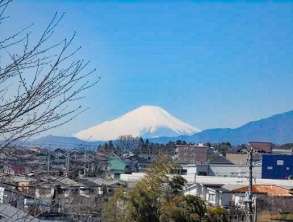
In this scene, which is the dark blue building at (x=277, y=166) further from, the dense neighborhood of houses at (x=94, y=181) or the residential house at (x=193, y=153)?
the residential house at (x=193, y=153)

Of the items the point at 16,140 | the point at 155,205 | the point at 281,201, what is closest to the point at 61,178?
the point at 16,140

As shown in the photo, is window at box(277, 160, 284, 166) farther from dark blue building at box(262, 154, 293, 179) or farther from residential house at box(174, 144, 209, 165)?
residential house at box(174, 144, 209, 165)

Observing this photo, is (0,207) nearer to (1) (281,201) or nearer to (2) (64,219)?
(2) (64,219)

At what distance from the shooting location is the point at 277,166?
46094mm

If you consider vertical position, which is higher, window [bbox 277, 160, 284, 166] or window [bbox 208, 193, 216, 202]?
window [bbox 277, 160, 284, 166]

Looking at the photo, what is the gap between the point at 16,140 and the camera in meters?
3.09

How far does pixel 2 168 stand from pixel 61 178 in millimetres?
649

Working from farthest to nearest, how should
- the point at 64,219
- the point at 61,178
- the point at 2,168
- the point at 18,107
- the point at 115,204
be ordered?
the point at 115,204
the point at 64,219
the point at 61,178
the point at 2,168
the point at 18,107

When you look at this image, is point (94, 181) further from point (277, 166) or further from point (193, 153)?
point (193, 153)

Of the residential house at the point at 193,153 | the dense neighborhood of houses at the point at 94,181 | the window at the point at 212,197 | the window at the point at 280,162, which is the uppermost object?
the residential house at the point at 193,153

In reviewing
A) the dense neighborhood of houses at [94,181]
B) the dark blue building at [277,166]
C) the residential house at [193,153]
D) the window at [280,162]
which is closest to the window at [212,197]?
the dense neighborhood of houses at [94,181]

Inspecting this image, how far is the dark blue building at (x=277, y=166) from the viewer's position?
45.1 metres

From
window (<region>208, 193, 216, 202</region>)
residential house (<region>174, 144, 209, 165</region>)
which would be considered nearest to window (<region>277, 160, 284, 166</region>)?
residential house (<region>174, 144, 209, 165</region>)

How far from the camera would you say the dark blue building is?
1777 inches
